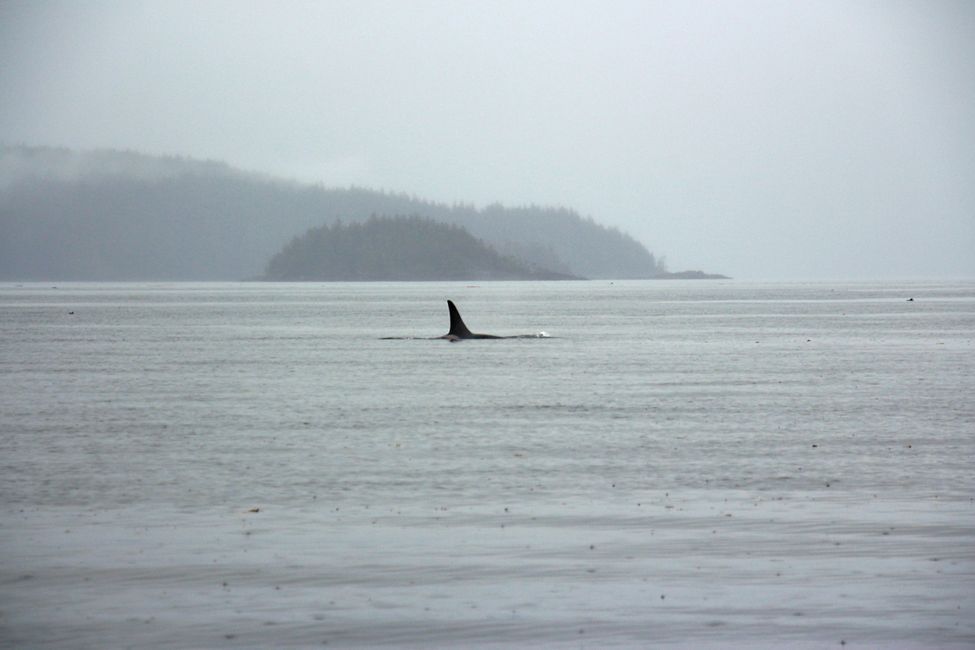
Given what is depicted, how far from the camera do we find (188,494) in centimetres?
2003

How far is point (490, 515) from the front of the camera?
59.0ft

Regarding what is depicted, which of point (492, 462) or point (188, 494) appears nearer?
point (188, 494)

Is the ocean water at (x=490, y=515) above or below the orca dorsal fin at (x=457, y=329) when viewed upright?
below

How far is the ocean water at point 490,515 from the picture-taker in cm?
1270

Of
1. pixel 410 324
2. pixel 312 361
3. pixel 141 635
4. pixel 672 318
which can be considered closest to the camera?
pixel 141 635

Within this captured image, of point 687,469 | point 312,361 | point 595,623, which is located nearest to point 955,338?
point 312,361

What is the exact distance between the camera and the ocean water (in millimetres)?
12695

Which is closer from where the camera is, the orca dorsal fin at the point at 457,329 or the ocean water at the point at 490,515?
the ocean water at the point at 490,515

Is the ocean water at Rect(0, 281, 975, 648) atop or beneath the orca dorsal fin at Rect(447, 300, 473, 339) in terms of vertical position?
beneath

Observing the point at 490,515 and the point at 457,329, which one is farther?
the point at 457,329

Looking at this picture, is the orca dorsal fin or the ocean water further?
the orca dorsal fin

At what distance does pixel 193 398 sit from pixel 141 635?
26.1 m

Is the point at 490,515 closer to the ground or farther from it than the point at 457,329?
closer to the ground

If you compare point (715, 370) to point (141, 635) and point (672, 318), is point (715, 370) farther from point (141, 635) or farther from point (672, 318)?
point (672, 318)
